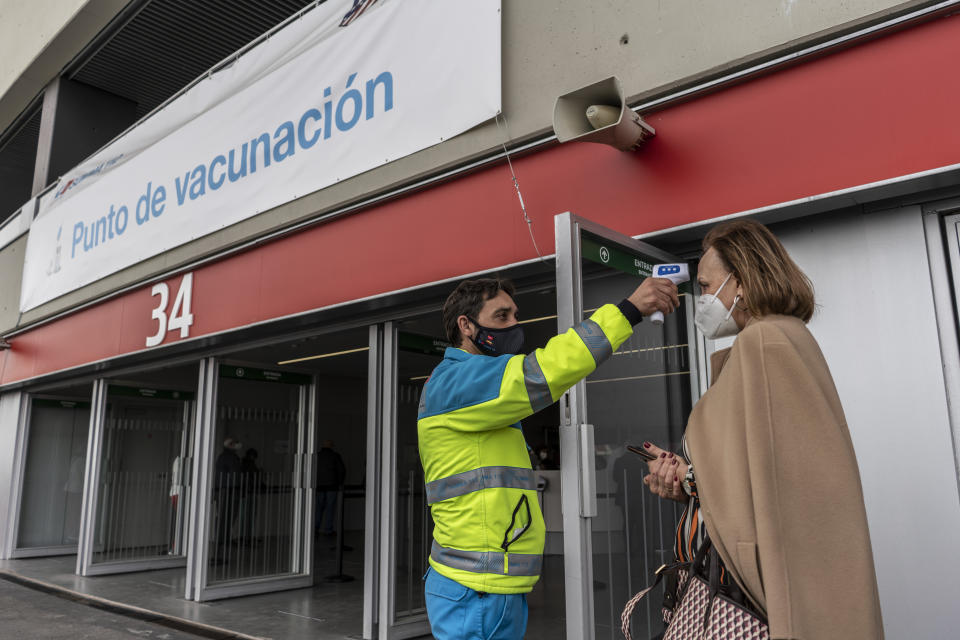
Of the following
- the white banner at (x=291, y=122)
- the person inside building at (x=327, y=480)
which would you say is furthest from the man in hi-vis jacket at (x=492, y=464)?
the person inside building at (x=327, y=480)

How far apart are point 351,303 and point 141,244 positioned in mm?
3428

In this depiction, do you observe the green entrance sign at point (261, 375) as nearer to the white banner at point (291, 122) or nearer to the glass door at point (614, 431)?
the white banner at point (291, 122)

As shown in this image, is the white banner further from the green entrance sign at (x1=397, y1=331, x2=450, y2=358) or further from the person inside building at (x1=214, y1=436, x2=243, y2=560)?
the person inside building at (x1=214, y1=436, x2=243, y2=560)

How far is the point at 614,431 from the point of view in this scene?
319 cm

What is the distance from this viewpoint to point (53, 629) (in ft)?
19.1

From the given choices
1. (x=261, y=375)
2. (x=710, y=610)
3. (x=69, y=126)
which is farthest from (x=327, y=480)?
(x=710, y=610)

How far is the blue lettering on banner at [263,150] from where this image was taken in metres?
5.00

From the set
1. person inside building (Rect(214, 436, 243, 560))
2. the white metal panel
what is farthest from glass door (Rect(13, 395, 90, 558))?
the white metal panel

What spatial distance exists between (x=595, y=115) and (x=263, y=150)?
348cm

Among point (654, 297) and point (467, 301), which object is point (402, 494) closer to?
point (467, 301)

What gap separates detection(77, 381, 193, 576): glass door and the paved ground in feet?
4.49

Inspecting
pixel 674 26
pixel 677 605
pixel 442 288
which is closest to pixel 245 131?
pixel 442 288

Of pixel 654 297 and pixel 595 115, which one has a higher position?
pixel 595 115

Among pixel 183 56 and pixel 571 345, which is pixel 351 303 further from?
pixel 183 56
